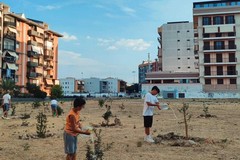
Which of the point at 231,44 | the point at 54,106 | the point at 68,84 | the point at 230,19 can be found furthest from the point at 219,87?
the point at 68,84

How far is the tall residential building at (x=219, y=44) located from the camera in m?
63.2

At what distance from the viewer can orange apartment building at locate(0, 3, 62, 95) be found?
5806 centimetres

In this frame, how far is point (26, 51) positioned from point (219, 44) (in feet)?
136

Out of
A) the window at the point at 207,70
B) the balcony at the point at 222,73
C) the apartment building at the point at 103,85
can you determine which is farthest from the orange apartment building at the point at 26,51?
the apartment building at the point at 103,85

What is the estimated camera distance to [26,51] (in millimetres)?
66625

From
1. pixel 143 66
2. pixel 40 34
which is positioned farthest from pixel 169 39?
pixel 143 66

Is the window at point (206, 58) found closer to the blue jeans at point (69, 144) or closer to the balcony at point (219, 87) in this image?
Result: the balcony at point (219, 87)

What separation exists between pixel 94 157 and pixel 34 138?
5.38 metres

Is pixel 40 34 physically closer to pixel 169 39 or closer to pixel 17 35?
pixel 17 35

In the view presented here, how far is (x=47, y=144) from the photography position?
30.5 feet

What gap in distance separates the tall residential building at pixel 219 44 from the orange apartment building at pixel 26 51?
35978mm

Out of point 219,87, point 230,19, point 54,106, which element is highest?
point 230,19

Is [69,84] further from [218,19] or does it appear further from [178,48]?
[218,19]

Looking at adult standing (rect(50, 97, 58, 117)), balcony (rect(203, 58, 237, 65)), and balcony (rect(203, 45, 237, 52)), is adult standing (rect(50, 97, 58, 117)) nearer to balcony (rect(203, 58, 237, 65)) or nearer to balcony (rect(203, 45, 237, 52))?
balcony (rect(203, 58, 237, 65))
